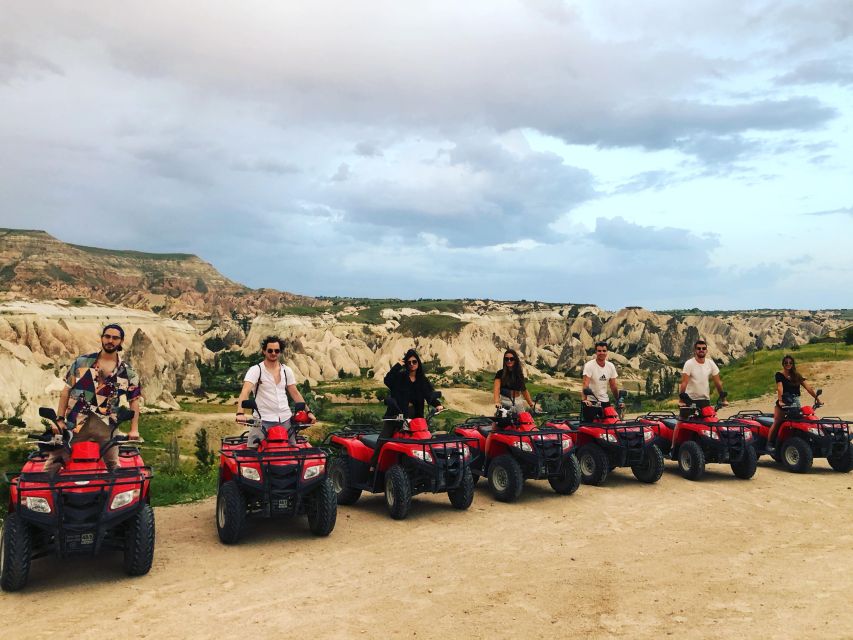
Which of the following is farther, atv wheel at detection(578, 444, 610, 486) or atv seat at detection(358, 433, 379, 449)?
atv wheel at detection(578, 444, 610, 486)

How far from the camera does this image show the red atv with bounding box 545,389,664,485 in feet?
39.7

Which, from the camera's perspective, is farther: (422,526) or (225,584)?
(422,526)

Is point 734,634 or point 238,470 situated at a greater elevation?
point 238,470

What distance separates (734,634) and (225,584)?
483 centimetres

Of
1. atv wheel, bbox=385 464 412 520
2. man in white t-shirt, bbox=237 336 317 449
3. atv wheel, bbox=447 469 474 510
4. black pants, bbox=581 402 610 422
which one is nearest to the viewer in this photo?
man in white t-shirt, bbox=237 336 317 449

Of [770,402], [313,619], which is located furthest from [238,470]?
[770,402]

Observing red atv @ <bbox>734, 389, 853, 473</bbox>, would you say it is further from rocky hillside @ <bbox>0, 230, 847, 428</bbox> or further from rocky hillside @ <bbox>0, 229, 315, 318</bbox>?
rocky hillside @ <bbox>0, 229, 315, 318</bbox>

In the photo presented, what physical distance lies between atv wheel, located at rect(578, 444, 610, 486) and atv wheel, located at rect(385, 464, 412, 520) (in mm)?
3954

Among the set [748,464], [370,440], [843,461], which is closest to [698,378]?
[748,464]

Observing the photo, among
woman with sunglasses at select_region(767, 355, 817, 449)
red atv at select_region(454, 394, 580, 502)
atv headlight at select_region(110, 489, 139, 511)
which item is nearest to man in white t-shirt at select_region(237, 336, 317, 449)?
atv headlight at select_region(110, 489, 139, 511)

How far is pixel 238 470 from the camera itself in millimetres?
8352

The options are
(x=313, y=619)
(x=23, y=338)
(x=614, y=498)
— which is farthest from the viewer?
(x=23, y=338)

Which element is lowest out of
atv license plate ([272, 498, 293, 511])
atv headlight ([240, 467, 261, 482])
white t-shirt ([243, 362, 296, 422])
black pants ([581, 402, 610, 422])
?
atv license plate ([272, 498, 293, 511])

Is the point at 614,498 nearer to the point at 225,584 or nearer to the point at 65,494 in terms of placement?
the point at 225,584
